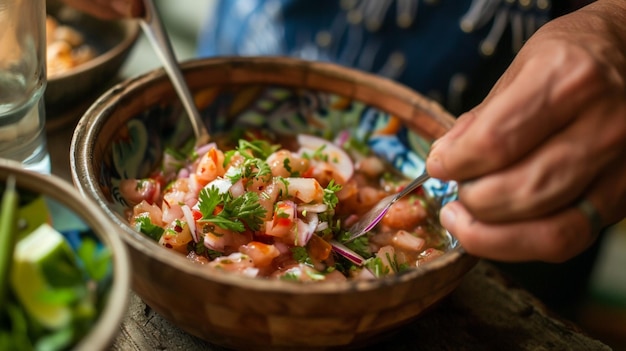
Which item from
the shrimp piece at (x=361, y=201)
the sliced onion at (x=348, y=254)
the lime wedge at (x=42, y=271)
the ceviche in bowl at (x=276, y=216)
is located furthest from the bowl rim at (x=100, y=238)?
the shrimp piece at (x=361, y=201)

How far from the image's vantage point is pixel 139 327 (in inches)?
40.9

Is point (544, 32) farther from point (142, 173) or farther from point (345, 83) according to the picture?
point (142, 173)

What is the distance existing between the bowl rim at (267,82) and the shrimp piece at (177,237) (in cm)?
7

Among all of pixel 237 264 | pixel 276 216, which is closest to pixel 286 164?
pixel 276 216

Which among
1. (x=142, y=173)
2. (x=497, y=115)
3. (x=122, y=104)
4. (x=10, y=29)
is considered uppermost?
(x=497, y=115)

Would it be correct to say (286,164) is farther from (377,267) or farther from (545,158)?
(545,158)

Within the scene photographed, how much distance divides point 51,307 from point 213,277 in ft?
0.68

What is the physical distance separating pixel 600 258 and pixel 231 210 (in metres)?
1.41

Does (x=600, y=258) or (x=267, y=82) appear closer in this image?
(x=267, y=82)

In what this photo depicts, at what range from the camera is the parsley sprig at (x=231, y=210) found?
39.2 inches

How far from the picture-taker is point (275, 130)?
1460mm

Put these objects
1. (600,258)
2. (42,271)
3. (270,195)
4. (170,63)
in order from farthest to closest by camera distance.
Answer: (600,258) < (170,63) < (270,195) < (42,271)

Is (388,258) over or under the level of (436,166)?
under

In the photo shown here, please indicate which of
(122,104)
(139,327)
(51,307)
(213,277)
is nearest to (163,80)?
(122,104)
